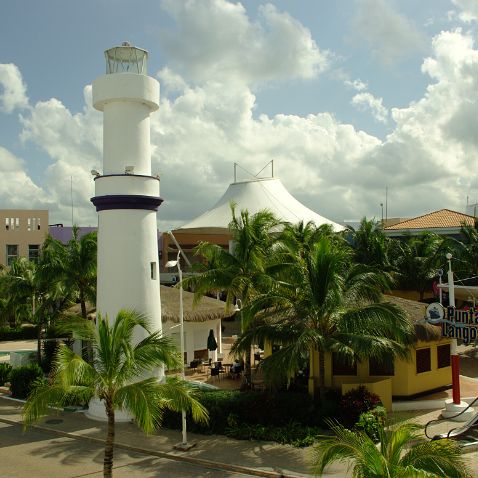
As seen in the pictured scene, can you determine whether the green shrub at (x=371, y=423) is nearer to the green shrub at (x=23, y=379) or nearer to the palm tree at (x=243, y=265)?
the palm tree at (x=243, y=265)

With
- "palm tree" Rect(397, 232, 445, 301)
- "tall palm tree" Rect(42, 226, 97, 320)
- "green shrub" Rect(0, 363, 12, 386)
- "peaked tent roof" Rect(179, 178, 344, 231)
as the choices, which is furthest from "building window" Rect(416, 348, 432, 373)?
"peaked tent roof" Rect(179, 178, 344, 231)

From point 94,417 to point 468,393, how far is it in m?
12.4

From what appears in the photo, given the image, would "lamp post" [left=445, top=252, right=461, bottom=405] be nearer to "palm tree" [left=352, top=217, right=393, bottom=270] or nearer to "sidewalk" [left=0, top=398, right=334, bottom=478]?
"sidewalk" [left=0, top=398, right=334, bottom=478]

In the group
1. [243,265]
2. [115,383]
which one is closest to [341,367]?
[243,265]

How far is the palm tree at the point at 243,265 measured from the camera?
19766mm

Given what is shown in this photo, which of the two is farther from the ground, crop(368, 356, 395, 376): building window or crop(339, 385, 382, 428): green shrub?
crop(368, 356, 395, 376): building window

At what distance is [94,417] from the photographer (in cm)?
1933

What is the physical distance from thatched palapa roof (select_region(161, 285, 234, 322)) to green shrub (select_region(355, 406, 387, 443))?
988cm

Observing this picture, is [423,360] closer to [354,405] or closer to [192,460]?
[354,405]

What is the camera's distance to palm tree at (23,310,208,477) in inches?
427

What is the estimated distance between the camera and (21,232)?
226 feet

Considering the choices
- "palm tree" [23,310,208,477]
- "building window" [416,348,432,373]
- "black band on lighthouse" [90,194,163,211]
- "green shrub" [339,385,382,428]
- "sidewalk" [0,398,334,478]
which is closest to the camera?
"palm tree" [23,310,208,477]

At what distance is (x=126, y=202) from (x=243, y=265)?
432cm

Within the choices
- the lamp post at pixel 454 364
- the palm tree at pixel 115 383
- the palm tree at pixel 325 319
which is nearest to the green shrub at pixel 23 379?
the palm tree at pixel 325 319
